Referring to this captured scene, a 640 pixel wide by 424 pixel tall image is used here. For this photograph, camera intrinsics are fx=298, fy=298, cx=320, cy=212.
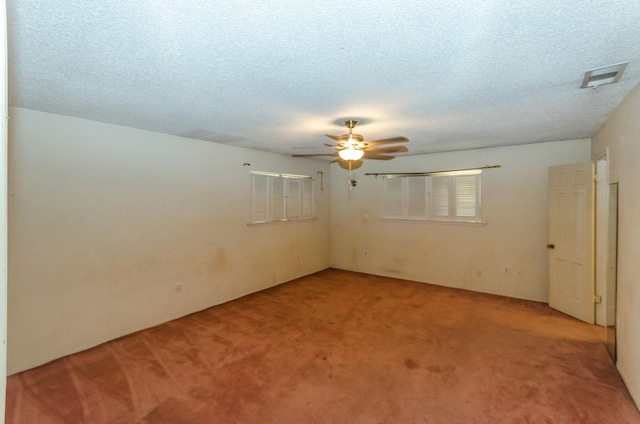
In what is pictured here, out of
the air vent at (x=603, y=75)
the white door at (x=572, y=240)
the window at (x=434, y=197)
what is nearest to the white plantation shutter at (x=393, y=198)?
the window at (x=434, y=197)

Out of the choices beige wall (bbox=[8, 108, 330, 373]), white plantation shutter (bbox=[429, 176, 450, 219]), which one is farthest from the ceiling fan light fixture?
white plantation shutter (bbox=[429, 176, 450, 219])

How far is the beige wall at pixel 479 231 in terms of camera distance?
429 centimetres

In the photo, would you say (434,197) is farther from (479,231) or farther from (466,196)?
(479,231)

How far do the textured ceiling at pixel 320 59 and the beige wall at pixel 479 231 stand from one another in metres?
1.44

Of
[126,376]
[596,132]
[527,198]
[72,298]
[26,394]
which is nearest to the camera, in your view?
[26,394]

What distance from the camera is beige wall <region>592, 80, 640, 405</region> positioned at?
2176 millimetres

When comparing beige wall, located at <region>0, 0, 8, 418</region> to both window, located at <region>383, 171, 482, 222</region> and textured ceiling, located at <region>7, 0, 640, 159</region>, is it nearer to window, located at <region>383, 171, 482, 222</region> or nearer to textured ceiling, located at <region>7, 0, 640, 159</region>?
textured ceiling, located at <region>7, 0, 640, 159</region>

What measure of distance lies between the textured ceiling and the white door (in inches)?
39.7

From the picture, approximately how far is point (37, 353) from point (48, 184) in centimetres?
155

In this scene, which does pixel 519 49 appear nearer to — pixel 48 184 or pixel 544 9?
pixel 544 9

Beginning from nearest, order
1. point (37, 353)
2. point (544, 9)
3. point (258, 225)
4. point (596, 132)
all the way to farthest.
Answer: point (544, 9) < point (37, 353) < point (596, 132) < point (258, 225)

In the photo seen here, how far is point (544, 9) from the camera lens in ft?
4.25

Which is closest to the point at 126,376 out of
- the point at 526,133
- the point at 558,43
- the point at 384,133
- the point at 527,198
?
the point at 384,133

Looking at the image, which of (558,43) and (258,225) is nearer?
(558,43)
